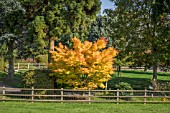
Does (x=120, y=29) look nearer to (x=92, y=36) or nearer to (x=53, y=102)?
(x=53, y=102)

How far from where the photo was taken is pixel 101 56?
22078mm

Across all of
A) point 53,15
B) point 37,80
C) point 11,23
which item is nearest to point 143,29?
point 53,15

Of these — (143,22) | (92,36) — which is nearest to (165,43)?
(143,22)

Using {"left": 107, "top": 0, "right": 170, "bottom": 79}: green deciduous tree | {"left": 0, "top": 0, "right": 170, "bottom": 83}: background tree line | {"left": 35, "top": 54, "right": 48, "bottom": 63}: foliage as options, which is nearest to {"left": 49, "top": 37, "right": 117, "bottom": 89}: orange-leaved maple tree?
{"left": 0, "top": 0, "right": 170, "bottom": 83}: background tree line

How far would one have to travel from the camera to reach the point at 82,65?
22391 mm

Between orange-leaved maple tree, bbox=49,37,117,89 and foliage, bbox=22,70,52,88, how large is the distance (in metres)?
0.90

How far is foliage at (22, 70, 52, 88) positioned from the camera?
2325 cm

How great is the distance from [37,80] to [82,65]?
3.51 m

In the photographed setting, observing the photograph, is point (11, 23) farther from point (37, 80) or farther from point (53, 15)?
point (37, 80)

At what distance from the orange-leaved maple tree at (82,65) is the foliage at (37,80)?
35.6 inches

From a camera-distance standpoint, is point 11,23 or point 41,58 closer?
point 11,23

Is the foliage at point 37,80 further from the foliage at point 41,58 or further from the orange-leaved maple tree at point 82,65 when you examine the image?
the foliage at point 41,58

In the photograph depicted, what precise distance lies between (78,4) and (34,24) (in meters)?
3.85

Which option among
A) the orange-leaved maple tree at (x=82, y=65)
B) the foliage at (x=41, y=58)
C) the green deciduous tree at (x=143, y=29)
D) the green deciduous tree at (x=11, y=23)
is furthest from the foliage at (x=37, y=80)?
the foliage at (x=41, y=58)
